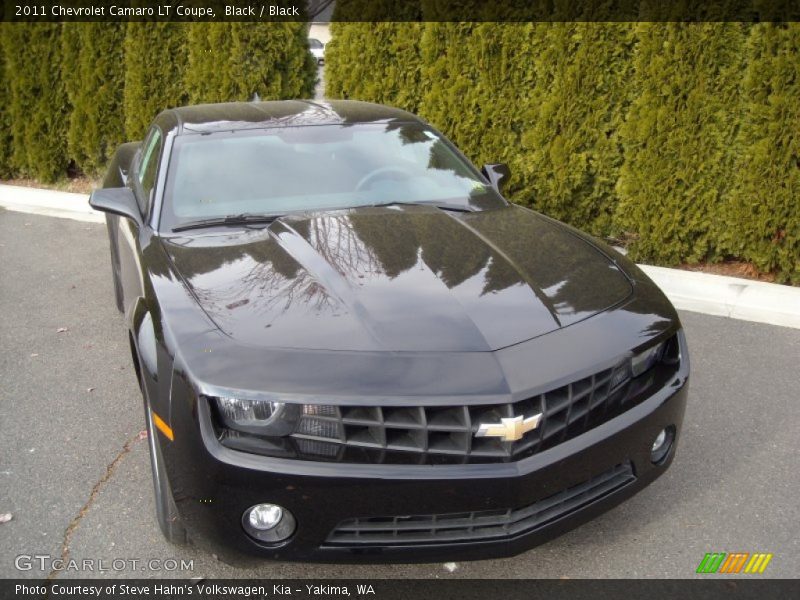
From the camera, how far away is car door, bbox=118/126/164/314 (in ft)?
10.7

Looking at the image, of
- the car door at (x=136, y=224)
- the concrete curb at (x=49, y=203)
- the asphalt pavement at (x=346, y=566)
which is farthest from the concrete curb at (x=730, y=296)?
the concrete curb at (x=49, y=203)

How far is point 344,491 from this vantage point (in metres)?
2.15

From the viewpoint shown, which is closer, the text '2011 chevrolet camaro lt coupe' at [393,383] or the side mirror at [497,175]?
the text '2011 chevrolet camaro lt coupe' at [393,383]

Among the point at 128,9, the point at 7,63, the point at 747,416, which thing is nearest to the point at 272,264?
the point at 747,416

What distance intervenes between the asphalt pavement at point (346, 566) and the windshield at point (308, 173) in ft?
3.86

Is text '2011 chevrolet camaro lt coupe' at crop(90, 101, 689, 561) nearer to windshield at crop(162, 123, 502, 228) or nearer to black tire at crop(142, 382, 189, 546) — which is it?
black tire at crop(142, 382, 189, 546)

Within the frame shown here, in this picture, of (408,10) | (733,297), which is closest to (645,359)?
(733,297)

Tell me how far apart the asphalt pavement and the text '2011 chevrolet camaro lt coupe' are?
1.09ft

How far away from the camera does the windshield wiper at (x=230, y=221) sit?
3268 mm

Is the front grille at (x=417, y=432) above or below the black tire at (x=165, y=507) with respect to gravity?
above

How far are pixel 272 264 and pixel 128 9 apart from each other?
22.7 ft

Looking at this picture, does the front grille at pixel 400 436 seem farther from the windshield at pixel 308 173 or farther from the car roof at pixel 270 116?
the car roof at pixel 270 116

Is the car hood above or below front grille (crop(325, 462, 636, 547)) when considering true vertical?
above

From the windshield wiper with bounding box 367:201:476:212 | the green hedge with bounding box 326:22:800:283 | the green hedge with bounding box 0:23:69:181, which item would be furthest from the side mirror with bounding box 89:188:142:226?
the green hedge with bounding box 0:23:69:181
